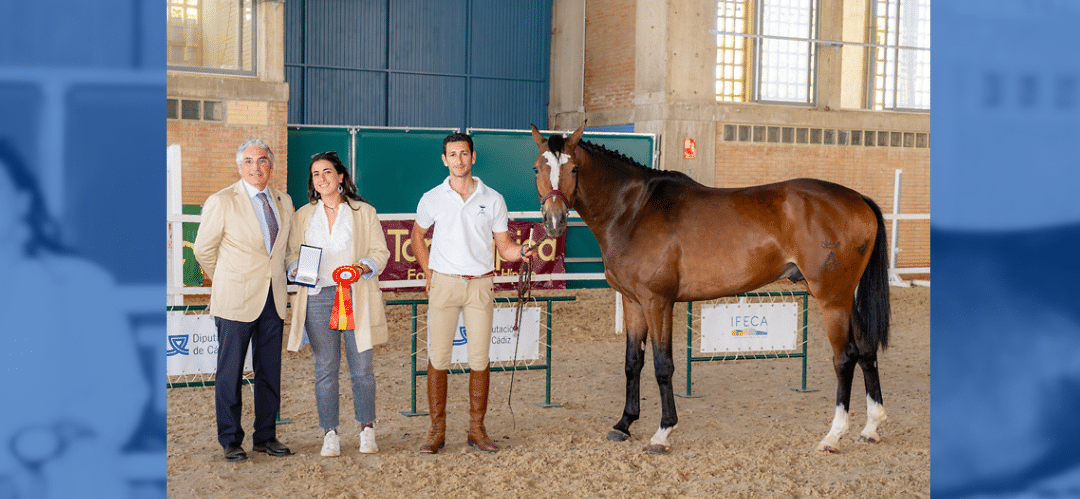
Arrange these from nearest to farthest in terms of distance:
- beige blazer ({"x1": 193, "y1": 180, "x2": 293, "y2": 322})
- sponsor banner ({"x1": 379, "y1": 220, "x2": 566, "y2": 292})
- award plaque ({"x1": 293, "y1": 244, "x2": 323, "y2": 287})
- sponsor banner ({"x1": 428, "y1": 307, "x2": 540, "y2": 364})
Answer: beige blazer ({"x1": 193, "y1": 180, "x2": 293, "y2": 322}) → award plaque ({"x1": 293, "y1": 244, "x2": 323, "y2": 287}) → sponsor banner ({"x1": 428, "y1": 307, "x2": 540, "y2": 364}) → sponsor banner ({"x1": 379, "y1": 220, "x2": 566, "y2": 292})

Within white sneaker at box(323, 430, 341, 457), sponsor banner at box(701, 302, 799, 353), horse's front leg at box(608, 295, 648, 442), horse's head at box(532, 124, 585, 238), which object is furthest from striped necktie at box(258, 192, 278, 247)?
sponsor banner at box(701, 302, 799, 353)

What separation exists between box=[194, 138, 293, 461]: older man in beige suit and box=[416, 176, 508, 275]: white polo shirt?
815mm

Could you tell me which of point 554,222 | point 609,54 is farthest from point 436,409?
point 609,54

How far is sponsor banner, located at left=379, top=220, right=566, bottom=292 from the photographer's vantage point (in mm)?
9320

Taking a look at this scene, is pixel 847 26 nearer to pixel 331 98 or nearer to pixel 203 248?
pixel 331 98

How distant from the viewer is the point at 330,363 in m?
4.88

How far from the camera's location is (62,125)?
116 centimetres

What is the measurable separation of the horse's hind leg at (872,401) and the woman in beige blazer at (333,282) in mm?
2985

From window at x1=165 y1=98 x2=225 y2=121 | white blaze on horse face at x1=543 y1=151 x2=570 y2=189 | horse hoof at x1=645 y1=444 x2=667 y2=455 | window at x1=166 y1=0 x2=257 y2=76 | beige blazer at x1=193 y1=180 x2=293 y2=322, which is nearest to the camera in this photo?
beige blazer at x1=193 y1=180 x2=293 y2=322

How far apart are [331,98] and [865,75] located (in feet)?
30.3

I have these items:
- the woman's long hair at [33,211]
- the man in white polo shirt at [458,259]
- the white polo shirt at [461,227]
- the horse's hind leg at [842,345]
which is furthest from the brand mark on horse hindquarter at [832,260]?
the woman's long hair at [33,211]

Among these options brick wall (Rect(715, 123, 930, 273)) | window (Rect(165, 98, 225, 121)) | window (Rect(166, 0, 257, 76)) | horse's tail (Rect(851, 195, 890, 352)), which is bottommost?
horse's tail (Rect(851, 195, 890, 352))

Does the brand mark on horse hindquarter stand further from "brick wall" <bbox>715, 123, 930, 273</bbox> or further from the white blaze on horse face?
"brick wall" <bbox>715, 123, 930, 273</bbox>

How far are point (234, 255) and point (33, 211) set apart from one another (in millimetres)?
3588
